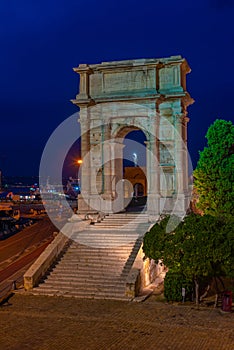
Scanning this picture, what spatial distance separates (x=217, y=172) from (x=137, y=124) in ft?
19.3

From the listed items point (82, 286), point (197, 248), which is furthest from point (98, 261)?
point (197, 248)

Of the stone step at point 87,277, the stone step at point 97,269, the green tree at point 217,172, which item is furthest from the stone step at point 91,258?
the green tree at point 217,172

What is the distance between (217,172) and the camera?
93.6ft

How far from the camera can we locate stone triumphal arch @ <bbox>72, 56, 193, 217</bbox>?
2733cm

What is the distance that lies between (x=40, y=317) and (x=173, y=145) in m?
13.9

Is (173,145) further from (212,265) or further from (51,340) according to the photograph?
(51,340)

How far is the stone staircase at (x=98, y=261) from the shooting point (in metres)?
20.6

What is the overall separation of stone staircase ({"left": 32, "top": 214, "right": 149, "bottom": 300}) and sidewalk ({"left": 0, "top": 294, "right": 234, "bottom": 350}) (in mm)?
1044

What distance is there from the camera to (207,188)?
94.4 feet

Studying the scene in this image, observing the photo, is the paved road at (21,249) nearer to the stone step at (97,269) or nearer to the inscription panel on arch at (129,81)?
the stone step at (97,269)

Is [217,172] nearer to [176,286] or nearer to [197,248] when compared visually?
[176,286]

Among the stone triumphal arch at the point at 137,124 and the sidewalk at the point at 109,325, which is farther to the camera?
the stone triumphal arch at the point at 137,124

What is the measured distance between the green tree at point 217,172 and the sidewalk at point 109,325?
1054 centimetres

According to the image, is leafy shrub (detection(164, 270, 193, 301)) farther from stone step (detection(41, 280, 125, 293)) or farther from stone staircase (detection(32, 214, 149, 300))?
stone step (detection(41, 280, 125, 293))
